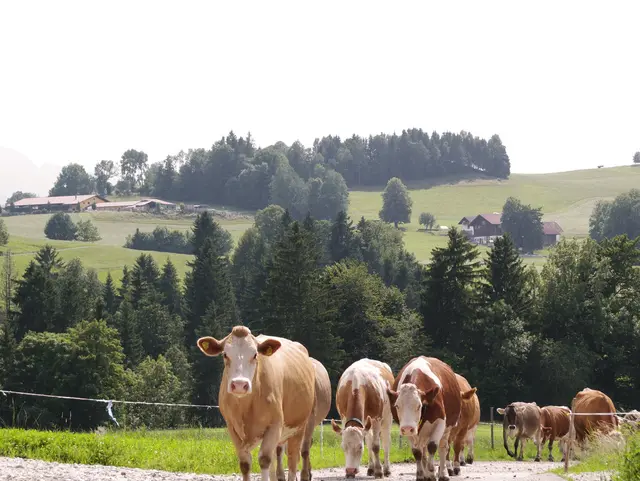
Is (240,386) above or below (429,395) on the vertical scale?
above

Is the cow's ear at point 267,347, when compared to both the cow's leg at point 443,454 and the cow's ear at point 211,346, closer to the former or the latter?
the cow's ear at point 211,346

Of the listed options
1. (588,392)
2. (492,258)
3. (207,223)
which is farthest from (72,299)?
(588,392)

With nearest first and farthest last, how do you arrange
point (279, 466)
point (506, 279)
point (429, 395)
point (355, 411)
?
point (279, 466) → point (429, 395) → point (355, 411) → point (506, 279)

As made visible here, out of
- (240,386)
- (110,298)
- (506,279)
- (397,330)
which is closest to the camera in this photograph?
(240,386)

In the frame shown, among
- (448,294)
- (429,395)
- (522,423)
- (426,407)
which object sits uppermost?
(429,395)

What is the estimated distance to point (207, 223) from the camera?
598 feet

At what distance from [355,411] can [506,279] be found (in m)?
75.6

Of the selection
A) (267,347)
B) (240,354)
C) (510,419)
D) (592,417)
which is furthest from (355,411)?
(510,419)

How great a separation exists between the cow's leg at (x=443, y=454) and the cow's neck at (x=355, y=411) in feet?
6.06

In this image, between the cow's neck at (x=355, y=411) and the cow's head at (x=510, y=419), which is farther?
the cow's head at (x=510, y=419)

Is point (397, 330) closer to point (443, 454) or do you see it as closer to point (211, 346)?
point (443, 454)

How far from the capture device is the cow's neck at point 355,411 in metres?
20.9

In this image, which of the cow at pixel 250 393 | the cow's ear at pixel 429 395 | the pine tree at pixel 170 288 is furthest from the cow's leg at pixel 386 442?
the pine tree at pixel 170 288

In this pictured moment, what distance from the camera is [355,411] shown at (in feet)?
68.8
